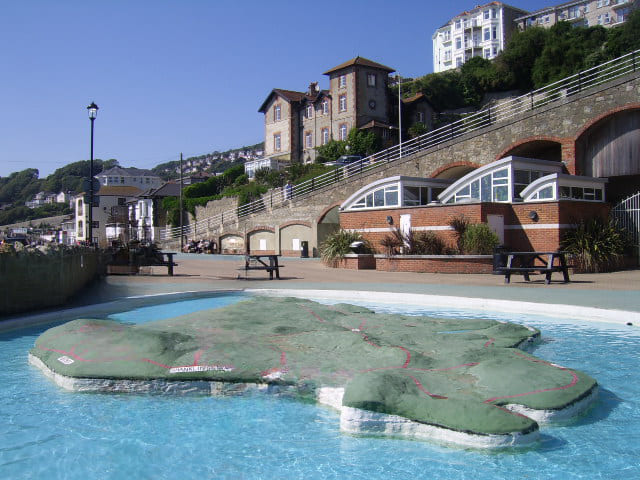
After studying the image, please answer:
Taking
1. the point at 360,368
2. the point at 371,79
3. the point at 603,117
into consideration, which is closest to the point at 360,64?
the point at 371,79

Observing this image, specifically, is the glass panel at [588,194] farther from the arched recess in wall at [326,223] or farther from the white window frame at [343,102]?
the white window frame at [343,102]

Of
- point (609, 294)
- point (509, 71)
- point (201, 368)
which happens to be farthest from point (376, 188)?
point (509, 71)

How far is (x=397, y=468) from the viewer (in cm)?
473

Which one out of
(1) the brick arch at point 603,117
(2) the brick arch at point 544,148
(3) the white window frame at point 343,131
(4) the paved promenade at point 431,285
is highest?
(3) the white window frame at point 343,131

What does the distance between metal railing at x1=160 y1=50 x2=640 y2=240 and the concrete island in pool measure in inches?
820

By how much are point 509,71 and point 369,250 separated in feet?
190

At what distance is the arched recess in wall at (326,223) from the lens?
34866 millimetres

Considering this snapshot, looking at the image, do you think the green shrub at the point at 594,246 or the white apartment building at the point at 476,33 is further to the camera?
the white apartment building at the point at 476,33

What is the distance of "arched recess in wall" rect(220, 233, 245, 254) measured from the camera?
4199cm

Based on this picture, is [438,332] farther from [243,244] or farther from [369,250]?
[243,244]

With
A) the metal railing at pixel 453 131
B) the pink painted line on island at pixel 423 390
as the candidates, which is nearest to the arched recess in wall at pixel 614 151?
the metal railing at pixel 453 131

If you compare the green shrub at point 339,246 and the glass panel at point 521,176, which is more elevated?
the glass panel at point 521,176

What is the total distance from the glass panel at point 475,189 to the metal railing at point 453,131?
6059 mm

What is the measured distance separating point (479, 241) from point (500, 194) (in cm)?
348
